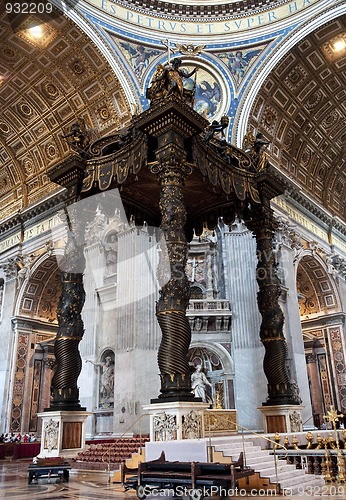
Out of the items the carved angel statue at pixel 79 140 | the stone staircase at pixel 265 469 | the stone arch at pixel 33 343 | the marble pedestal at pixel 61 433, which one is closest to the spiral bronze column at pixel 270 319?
the stone staircase at pixel 265 469

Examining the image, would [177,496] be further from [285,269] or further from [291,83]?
[291,83]

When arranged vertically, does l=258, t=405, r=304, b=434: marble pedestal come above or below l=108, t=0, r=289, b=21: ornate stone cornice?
below

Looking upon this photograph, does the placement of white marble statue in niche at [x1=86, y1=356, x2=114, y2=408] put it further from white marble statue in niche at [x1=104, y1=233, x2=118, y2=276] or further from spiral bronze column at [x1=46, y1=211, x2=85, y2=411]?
spiral bronze column at [x1=46, y1=211, x2=85, y2=411]

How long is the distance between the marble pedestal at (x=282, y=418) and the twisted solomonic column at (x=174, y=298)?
2368mm

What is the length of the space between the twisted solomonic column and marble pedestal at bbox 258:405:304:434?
237 cm

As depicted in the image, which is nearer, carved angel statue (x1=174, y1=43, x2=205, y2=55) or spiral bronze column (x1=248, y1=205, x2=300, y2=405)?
spiral bronze column (x1=248, y1=205, x2=300, y2=405)

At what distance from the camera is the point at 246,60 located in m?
14.7

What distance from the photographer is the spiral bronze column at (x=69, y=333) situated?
22.7 feet

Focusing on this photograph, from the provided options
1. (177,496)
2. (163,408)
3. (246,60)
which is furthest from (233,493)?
(246,60)

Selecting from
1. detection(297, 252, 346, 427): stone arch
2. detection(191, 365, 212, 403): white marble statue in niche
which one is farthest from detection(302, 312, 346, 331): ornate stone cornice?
detection(191, 365, 212, 403): white marble statue in niche

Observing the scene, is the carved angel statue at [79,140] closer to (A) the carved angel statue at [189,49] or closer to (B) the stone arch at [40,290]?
(A) the carved angel statue at [189,49]

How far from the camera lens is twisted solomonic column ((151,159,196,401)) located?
561 cm

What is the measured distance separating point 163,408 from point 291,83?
12.4m

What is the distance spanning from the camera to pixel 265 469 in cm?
501
